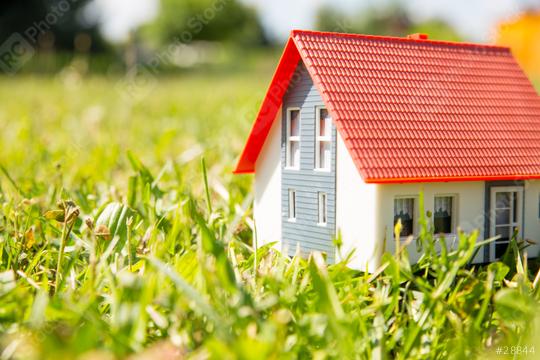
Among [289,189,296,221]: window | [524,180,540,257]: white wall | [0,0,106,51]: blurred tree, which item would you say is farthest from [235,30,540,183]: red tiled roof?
[0,0,106,51]: blurred tree

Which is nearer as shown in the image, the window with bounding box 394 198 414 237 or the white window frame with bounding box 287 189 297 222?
the window with bounding box 394 198 414 237

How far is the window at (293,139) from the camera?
3230 mm

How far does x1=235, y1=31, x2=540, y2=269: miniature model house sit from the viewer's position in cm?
277

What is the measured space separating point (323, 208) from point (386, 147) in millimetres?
428

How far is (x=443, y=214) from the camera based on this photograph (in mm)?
2939

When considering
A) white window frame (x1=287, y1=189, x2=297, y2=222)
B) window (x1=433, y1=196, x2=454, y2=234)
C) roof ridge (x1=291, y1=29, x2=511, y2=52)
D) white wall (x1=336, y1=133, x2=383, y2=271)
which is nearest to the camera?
white wall (x1=336, y1=133, x2=383, y2=271)

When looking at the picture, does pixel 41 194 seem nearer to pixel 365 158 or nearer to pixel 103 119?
pixel 365 158

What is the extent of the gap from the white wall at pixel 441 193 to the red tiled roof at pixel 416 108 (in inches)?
3.2

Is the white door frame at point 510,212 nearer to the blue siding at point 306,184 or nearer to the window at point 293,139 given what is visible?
the blue siding at point 306,184

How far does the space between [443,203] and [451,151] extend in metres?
0.23

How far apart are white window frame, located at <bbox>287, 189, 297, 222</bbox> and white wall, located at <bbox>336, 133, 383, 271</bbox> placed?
324 millimetres

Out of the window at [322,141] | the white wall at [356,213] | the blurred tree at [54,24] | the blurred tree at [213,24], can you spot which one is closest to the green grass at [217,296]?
the white wall at [356,213]

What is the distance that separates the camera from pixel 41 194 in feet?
12.6

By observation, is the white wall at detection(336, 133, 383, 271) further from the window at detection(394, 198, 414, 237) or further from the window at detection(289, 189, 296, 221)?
the window at detection(289, 189, 296, 221)
